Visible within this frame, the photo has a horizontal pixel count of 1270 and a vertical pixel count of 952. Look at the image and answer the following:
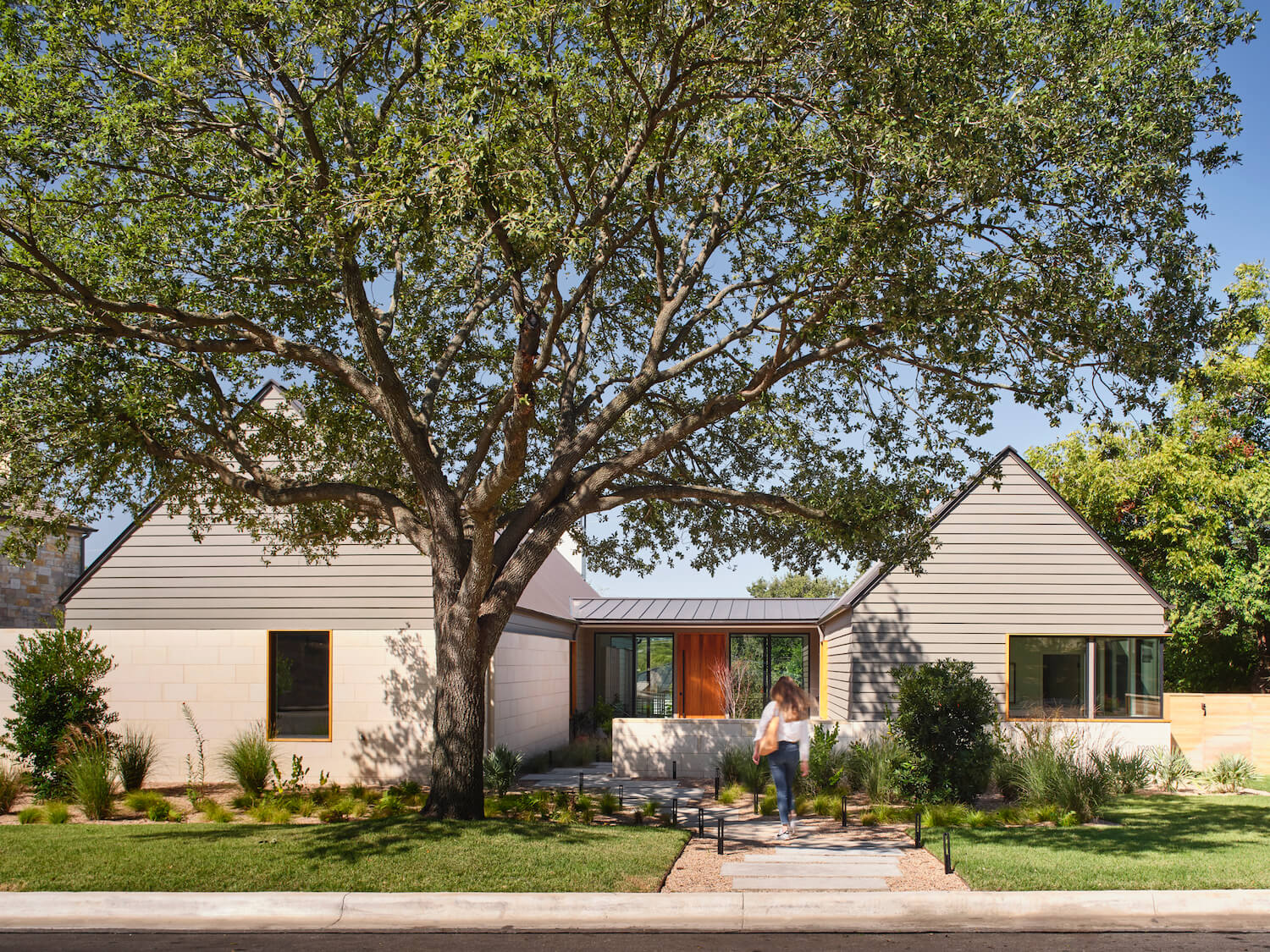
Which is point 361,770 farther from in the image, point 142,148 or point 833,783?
point 142,148

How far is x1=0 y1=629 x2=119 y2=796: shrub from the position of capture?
13547 millimetres

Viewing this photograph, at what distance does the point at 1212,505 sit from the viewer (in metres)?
23.5

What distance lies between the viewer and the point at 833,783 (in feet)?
47.2

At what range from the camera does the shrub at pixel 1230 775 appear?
53.5 feet

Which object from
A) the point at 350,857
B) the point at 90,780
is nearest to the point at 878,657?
the point at 350,857

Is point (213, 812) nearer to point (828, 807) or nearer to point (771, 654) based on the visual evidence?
point (828, 807)

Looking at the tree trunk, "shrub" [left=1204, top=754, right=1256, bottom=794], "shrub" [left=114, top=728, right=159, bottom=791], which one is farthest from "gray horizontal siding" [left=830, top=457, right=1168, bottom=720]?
"shrub" [left=114, top=728, right=159, bottom=791]

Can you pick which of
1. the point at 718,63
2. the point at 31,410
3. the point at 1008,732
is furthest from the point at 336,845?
the point at 1008,732

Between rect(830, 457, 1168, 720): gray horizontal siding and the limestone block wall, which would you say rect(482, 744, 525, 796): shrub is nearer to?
the limestone block wall

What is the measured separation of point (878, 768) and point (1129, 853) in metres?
4.39

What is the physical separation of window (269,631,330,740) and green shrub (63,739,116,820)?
10.3 feet

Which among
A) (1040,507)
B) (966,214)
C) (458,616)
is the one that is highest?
(966,214)

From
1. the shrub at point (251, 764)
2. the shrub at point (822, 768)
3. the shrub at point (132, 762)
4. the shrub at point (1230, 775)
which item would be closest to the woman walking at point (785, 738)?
the shrub at point (822, 768)

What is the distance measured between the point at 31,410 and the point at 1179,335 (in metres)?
11.6
